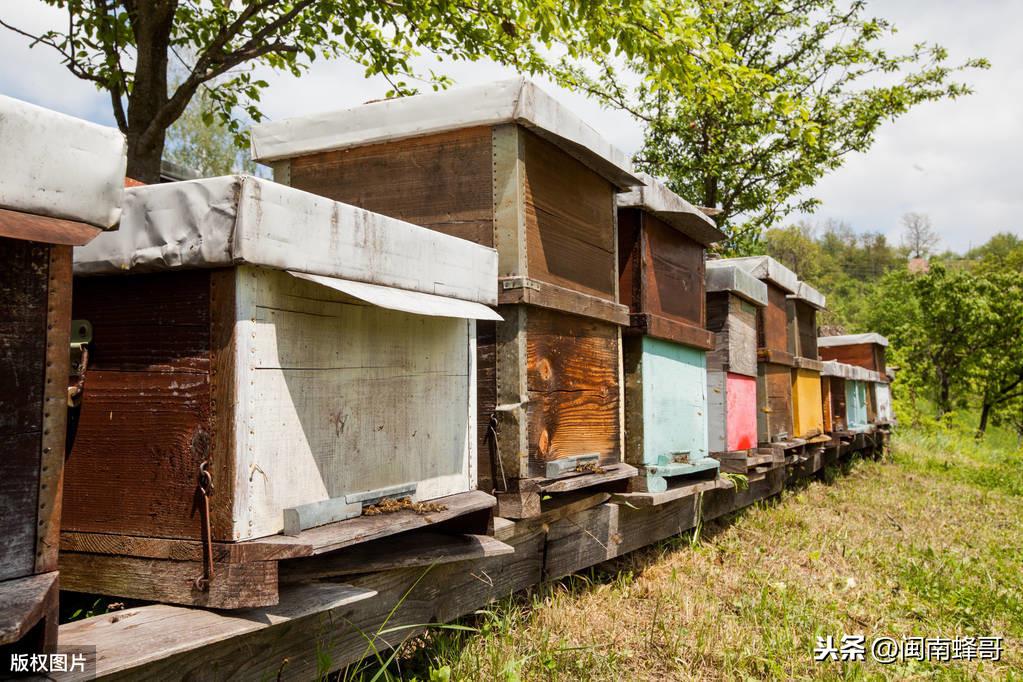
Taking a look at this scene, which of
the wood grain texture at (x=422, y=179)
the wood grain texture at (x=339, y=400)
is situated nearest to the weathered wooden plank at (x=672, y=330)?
the wood grain texture at (x=422, y=179)

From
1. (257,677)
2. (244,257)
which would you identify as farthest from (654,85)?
(257,677)

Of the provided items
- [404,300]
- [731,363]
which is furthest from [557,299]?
[731,363]

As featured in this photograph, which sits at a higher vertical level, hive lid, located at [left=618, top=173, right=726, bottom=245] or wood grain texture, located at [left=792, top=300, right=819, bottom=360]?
hive lid, located at [left=618, top=173, right=726, bottom=245]

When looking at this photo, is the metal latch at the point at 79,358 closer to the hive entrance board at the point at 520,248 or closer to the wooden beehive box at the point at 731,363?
the hive entrance board at the point at 520,248

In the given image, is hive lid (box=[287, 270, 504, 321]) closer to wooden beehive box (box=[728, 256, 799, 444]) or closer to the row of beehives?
the row of beehives

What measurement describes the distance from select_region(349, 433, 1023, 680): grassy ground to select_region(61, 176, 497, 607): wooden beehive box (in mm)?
619

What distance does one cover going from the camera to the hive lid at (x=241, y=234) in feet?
6.00

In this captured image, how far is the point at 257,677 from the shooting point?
1.94 m

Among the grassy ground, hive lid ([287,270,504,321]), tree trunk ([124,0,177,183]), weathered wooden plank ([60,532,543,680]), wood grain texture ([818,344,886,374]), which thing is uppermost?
tree trunk ([124,0,177,183])

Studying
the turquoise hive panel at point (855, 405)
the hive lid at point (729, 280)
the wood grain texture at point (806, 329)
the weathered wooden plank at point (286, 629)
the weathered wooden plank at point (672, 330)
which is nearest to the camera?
the weathered wooden plank at point (286, 629)

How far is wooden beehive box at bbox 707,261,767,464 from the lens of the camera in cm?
484

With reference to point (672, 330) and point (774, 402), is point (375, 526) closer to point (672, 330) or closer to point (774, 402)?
point (672, 330)

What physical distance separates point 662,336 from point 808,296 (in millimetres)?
4142

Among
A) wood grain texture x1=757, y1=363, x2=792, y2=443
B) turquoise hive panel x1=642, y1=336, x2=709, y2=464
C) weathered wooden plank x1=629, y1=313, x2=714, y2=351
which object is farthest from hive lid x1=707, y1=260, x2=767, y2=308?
wood grain texture x1=757, y1=363, x2=792, y2=443
